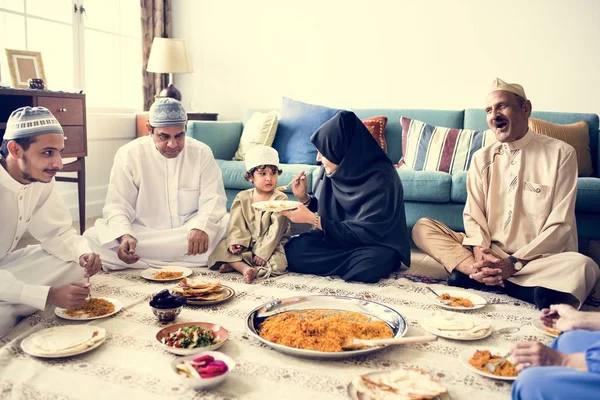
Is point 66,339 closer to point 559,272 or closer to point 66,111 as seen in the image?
point 559,272

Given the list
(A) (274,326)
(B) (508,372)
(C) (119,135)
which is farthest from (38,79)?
(B) (508,372)

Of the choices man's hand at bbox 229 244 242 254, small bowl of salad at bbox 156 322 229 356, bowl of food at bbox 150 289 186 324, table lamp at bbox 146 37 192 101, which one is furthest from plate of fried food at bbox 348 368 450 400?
table lamp at bbox 146 37 192 101

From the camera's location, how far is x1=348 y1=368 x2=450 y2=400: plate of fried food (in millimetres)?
1490

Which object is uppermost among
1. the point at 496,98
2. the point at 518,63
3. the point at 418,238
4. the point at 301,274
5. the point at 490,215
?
the point at 518,63

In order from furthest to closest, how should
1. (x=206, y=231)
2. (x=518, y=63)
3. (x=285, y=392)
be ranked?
(x=518, y=63)
(x=206, y=231)
(x=285, y=392)

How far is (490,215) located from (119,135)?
358 centimetres

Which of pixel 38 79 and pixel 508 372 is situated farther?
pixel 38 79

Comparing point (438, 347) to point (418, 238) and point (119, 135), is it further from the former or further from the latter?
point (119, 135)

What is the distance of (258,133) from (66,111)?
1.49 meters

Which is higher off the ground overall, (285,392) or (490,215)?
(490,215)

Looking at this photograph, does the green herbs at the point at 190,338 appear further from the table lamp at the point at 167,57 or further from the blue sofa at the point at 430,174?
the table lamp at the point at 167,57

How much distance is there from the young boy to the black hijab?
0.33m

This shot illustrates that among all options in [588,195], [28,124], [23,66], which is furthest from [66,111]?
[588,195]

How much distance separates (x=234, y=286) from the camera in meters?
2.74
